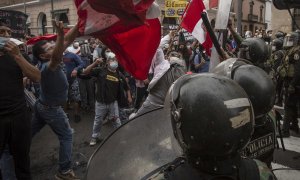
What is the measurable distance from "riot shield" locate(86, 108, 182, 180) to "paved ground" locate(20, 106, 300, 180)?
2.70 m

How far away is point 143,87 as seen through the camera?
769 cm

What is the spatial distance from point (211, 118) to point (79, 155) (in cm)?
441

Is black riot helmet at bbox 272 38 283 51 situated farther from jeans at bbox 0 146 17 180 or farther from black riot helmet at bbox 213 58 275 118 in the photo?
jeans at bbox 0 146 17 180

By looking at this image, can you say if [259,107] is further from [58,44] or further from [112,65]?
[112,65]

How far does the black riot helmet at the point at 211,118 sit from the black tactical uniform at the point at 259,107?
88 centimetres

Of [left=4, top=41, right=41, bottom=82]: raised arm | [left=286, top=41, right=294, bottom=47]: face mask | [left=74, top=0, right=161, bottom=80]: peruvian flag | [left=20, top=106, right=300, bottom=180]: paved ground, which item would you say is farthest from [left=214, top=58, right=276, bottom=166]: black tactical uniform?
[left=286, top=41, right=294, bottom=47]: face mask

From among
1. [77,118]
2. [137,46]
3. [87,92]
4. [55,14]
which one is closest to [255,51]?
[137,46]

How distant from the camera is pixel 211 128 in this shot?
1469mm

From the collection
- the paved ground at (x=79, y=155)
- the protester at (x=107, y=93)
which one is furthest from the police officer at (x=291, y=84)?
the protester at (x=107, y=93)

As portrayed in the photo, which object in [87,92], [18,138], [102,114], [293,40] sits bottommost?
[87,92]

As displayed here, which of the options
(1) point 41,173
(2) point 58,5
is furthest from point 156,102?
(2) point 58,5

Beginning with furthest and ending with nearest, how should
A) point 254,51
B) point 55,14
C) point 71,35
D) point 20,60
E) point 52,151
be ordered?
point 55,14, point 52,151, point 254,51, point 20,60, point 71,35

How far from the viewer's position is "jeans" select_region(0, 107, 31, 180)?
3.51m

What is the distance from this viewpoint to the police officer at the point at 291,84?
6.13 m
